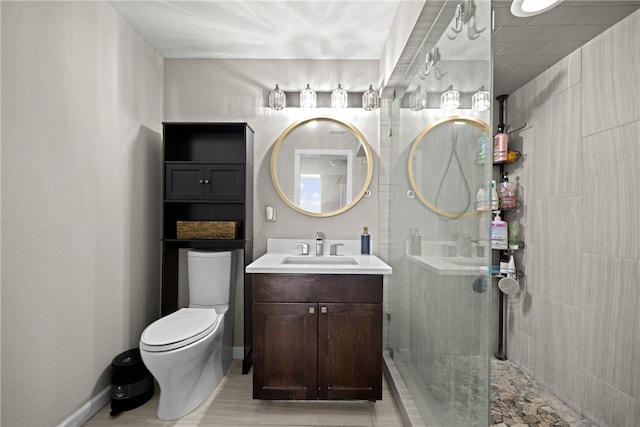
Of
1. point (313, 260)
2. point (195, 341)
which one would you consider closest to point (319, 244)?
point (313, 260)

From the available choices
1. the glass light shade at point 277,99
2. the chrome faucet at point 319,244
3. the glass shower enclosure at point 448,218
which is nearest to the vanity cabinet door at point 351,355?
the glass shower enclosure at point 448,218

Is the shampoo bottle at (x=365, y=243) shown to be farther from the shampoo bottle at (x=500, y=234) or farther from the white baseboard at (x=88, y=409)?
the white baseboard at (x=88, y=409)

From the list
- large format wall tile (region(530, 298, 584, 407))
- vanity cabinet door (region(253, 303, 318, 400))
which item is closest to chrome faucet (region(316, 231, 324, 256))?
vanity cabinet door (region(253, 303, 318, 400))

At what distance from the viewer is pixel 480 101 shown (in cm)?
111

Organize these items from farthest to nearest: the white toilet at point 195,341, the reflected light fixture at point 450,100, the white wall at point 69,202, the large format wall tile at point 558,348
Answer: the large format wall tile at point 558,348 → the white toilet at point 195,341 → the white wall at point 69,202 → the reflected light fixture at point 450,100

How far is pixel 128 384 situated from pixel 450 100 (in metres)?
2.30

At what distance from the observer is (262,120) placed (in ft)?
8.92

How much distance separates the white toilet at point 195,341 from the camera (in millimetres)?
1823

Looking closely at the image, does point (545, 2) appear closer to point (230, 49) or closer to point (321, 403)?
point (230, 49)

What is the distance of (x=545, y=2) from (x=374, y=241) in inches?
69.7

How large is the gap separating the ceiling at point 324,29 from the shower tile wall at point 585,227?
154 mm

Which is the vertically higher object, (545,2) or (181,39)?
(181,39)

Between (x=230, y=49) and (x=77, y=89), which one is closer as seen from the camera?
(x=77, y=89)

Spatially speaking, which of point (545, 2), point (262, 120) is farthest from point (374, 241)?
point (545, 2)
